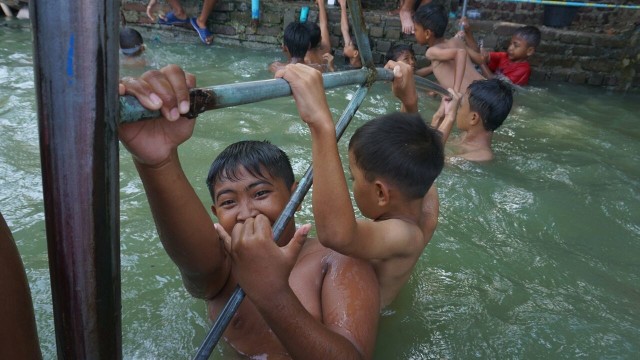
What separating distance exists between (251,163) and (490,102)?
111 inches

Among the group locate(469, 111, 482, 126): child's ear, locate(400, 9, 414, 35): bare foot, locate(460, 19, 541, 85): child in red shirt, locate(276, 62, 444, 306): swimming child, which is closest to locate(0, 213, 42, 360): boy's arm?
locate(276, 62, 444, 306): swimming child

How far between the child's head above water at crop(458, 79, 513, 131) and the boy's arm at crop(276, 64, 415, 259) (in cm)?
274

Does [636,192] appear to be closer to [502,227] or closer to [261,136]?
[502,227]

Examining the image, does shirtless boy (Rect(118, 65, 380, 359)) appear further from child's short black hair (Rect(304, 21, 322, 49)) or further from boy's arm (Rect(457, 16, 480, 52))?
boy's arm (Rect(457, 16, 480, 52))

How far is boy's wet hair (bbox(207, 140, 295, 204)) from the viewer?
6.11ft

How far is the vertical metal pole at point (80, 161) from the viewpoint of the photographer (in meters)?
0.62

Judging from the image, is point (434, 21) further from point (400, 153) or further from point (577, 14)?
point (577, 14)

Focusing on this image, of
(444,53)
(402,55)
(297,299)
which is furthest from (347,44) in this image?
(297,299)

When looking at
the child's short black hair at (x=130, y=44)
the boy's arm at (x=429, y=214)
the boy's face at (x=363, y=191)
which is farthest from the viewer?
the child's short black hair at (x=130, y=44)

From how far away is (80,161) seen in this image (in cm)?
68

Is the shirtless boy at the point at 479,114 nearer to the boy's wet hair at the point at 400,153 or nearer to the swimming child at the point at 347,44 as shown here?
the boy's wet hair at the point at 400,153

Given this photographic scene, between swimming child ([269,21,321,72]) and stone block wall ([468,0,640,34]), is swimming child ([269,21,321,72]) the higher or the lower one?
the lower one

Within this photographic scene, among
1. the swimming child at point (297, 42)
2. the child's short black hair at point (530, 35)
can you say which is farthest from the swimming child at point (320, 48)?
the child's short black hair at point (530, 35)

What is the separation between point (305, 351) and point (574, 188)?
3408 millimetres
